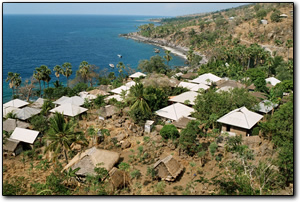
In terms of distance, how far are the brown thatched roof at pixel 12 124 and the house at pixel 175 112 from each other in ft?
49.7

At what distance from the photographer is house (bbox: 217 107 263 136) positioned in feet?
77.7

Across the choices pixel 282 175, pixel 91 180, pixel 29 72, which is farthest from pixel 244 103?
pixel 29 72

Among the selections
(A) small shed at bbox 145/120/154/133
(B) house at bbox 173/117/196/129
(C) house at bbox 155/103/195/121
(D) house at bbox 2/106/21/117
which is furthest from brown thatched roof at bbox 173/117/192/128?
(D) house at bbox 2/106/21/117

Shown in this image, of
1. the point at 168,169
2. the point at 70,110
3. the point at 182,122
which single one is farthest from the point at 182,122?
the point at 70,110

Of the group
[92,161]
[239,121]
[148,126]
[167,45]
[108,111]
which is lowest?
[167,45]

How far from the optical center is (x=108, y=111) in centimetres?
2997

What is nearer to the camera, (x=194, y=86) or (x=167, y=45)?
(x=194, y=86)

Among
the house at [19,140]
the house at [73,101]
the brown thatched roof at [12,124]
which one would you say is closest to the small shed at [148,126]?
the house at [19,140]

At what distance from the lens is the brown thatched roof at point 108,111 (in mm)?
29531

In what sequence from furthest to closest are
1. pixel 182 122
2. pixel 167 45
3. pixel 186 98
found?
pixel 167 45
pixel 186 98
pixel 182 122

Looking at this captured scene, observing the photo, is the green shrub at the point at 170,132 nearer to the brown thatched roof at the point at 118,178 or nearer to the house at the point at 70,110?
the brown thatched roof at the point at 118,178

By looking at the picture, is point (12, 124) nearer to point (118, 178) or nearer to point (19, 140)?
point (19, 140)

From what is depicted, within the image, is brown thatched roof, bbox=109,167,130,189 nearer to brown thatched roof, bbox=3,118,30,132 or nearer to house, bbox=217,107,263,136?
house, bbox=217,107,263,136

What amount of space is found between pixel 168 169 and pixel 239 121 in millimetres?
10207
